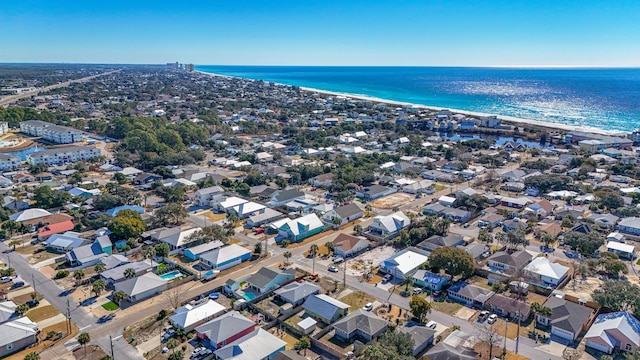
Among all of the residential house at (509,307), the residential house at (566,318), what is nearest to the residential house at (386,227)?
the residential house at (509,307)

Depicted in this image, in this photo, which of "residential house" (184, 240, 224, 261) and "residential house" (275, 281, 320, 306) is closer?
"residential house" (275, 281, 320, 306)

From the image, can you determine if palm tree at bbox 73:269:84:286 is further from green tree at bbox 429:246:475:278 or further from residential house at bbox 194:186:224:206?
green tree at bbox 429:246:475:278

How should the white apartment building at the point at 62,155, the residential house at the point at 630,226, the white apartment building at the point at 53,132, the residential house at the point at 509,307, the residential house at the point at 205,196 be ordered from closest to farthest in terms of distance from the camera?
the residential house at the point at 509,307 → the residential house at the point at 630,226 → the residential house at the point at 205,196 → the white apartment building at the point at 62,155 → the white apartment building at the point at 53,132

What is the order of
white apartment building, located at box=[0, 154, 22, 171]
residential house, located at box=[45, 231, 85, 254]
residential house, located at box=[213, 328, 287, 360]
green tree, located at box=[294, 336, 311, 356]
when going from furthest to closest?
white apartment building, located at box=[0, 154, 22, 171] → residential house, located at box=[45, 231, 85, 254] → green tree, located at box=[294, 336, 311, 356] → residential house, located at box=[213, 328, 287, 360]

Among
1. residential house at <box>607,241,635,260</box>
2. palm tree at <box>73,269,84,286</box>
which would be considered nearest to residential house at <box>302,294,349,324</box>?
palm tree at <box>73,269,84,286</box>

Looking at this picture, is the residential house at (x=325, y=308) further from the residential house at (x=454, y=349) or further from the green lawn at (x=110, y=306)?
the green lawn at (x=110, y=306)

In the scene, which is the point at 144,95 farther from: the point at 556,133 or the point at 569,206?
the point at 569,206
